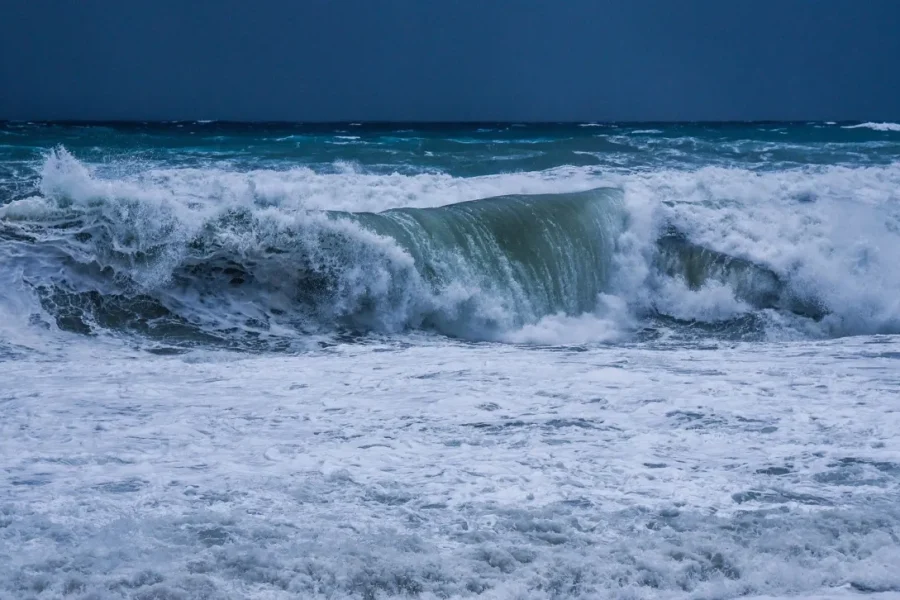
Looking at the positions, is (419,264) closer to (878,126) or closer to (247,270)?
(247,270)

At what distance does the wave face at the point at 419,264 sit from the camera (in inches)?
257

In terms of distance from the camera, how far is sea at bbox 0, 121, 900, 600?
284cm

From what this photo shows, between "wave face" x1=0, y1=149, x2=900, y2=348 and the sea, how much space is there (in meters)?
0.03

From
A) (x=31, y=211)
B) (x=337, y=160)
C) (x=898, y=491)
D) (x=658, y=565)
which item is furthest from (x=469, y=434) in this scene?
(x=337, y=160)

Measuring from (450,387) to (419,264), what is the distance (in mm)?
2409

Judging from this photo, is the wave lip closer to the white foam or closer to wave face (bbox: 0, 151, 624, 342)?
the white foam

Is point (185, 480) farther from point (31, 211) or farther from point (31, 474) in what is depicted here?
point (31, 211)

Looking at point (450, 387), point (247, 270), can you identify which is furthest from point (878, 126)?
point (450, 387)

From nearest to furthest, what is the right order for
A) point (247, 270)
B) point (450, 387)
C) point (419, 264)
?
point (450, 387), point (247, 270), point (419, 264)

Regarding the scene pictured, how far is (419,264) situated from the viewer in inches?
276

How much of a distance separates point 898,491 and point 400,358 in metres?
2.95

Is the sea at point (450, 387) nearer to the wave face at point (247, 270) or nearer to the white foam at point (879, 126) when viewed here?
the wave face at point (247, 270)

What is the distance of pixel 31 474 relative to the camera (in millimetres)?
3482

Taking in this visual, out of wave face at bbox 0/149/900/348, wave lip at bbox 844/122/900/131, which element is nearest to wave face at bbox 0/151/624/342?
wave face at bbox 0/149/900/348
